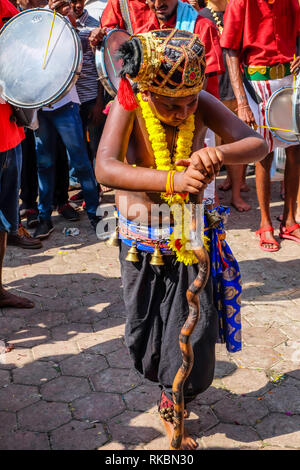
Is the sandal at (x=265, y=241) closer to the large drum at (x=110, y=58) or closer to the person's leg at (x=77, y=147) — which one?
the person's leg at (x=77, y=147)

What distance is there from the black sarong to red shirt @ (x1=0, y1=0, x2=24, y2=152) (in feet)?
5.11

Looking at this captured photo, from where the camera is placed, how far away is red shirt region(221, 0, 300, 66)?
16.5ft

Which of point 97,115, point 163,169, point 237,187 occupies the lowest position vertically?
point 237,187

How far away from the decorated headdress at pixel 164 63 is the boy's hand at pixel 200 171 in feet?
1.20

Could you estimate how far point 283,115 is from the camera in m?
5.07

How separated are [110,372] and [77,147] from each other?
9.31 feet

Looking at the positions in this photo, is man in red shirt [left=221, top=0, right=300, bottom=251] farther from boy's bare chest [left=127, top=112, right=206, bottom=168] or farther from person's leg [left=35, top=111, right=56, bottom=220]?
boy's bare chest [left=127, top=112, right=206, bottom=168]

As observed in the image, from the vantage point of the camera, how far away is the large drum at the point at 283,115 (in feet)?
16.4

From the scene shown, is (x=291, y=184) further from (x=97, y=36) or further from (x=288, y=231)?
(x=97, y=36)

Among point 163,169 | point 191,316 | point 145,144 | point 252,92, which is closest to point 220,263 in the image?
point 191,316

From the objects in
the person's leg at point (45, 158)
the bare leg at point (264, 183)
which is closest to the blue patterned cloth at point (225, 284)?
the bare leg at point (264, 183)
